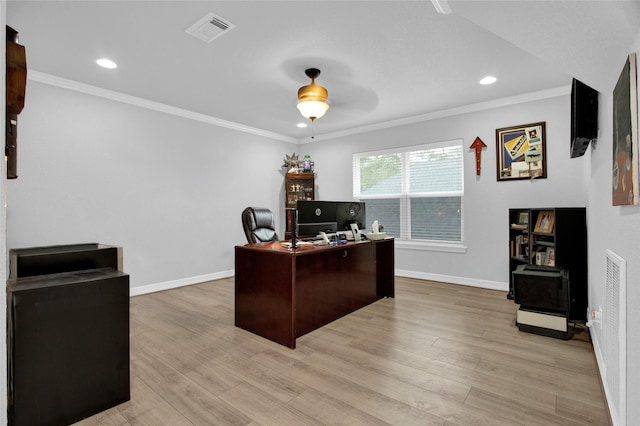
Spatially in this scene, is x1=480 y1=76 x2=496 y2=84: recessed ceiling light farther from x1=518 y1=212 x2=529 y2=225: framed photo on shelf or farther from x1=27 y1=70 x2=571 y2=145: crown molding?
x1=518 y1=212 x2=529 y2=225: framed photo on shelf

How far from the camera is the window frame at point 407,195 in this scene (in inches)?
185

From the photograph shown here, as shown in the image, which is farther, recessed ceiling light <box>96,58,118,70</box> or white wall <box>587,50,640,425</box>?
recessed ceiling light <box>96,58,118,70</box>

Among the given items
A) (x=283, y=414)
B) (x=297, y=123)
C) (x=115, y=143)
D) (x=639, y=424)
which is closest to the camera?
(x=639, y=424)

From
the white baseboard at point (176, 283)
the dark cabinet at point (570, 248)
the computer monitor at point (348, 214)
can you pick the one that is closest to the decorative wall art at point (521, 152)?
the dark cabinet at point (570, 248)

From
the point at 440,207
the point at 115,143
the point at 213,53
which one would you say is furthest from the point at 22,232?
the point at 440,207

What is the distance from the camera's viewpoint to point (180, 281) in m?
4.65

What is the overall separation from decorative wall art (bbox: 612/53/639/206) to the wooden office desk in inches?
77.8

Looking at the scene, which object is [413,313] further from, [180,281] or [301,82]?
[180,281]

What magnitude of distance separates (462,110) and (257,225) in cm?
335

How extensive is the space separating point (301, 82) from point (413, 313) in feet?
9.49

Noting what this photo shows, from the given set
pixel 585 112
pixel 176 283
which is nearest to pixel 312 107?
pixel 585 112

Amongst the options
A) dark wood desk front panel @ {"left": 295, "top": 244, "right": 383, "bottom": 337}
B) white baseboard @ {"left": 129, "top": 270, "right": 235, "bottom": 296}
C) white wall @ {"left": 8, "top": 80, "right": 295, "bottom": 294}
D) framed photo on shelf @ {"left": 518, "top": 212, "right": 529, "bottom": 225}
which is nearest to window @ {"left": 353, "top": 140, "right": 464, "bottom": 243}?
framed photo on shelf @ {"left": 518, "top": 212, "right": 529, "bottom": 225}

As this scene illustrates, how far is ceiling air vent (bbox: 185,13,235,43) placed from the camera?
2.44 metres

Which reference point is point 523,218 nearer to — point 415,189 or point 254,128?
point 415,189
